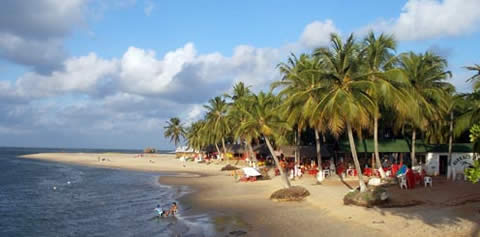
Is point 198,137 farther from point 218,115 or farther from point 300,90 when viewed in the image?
point 300,90

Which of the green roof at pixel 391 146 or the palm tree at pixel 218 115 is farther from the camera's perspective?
the palm tree at pixel 218 115

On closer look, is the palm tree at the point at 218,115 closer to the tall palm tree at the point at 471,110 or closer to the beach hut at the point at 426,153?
the beach hut at the point at 426,153

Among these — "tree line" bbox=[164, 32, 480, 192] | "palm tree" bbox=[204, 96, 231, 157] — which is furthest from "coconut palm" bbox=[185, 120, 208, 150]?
"tree line" bbox=[164, 32, 480, 192]

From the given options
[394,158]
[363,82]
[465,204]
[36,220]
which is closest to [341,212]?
[465,204]

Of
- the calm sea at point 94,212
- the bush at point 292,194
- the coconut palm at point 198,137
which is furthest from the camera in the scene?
the coconut palm at point 198,137

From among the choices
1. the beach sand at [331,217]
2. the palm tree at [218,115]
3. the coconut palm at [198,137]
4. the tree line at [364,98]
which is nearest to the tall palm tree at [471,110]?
the tree line at [364,98]

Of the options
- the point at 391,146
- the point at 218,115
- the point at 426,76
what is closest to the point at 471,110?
the point at 426,76

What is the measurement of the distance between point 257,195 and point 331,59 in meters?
9.00

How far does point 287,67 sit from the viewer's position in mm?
32125

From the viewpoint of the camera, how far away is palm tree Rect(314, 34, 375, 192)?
60.8 feet

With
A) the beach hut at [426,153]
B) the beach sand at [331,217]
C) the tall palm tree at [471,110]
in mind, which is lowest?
the beach sand at [331,217]

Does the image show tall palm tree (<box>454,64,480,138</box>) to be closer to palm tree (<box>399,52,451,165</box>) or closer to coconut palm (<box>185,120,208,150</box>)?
palm tree (<box>399,52,451,165</box>)

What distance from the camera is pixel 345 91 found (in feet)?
62.2

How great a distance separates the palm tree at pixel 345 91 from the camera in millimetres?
18531
